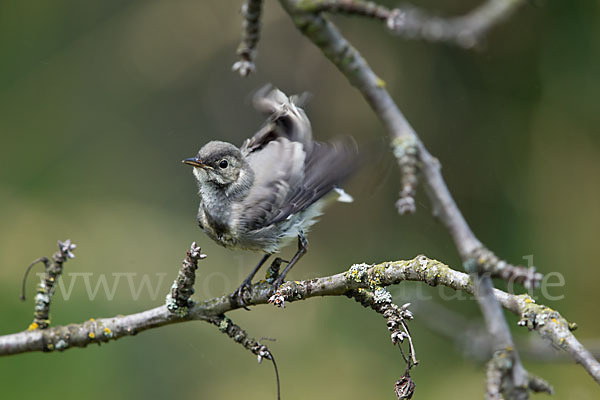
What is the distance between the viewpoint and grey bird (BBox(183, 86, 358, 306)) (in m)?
3.86

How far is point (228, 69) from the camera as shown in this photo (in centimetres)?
724

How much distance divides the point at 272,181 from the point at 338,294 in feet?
5.55

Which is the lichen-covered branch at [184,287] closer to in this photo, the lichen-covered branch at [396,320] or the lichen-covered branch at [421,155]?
the lichen-covered branch at [396,320]

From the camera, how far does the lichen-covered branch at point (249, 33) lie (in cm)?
239

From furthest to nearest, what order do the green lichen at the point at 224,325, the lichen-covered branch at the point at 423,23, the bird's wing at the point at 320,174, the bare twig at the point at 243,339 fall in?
the bird's wing at the point at 320,174 → the green lichen at the point at 224,325 → the bare twig at the point at 243,339 → the lichen-covered branch at the point at 423,23

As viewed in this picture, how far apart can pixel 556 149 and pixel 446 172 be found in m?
1.00

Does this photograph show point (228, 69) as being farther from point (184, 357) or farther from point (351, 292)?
point (351, 292)

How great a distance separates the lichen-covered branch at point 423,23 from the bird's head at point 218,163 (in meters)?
1.42

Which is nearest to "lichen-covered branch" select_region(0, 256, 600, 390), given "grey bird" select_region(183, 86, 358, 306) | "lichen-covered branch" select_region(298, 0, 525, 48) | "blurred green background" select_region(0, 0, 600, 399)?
"grey bird" select_region(183, 86, 358, 306)

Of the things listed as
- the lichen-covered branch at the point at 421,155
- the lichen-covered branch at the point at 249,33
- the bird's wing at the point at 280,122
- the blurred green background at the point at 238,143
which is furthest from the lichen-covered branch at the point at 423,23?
the blurred green background at the point at 238,143

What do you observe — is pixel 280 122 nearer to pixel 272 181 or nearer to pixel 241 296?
pixel 272 181

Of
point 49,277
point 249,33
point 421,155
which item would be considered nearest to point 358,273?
point 421,155

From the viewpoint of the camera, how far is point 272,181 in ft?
13.5

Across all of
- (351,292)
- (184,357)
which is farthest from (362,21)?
(351,292)
